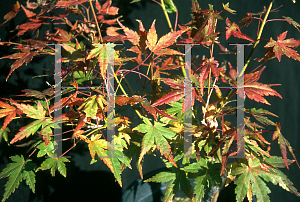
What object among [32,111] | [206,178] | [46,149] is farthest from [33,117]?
[206,178]

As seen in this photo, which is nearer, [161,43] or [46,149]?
[161,43]

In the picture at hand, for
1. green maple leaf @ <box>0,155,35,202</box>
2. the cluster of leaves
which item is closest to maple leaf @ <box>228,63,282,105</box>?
the cluster of leaves

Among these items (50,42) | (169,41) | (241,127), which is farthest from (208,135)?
(50,42)

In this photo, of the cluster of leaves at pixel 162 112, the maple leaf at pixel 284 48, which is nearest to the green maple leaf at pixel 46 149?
the cluster of leaves at pixel 162 112

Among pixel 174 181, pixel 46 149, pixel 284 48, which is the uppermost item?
pixel 284 48

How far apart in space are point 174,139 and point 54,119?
0.36 m

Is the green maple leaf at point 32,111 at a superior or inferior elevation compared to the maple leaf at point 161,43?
inferior

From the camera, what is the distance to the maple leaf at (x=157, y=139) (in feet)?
1.91

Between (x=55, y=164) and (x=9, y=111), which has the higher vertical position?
(x=9, y=111)

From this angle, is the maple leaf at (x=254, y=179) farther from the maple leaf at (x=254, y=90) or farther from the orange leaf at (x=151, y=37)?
the orange leaf at (x=151, y=37)

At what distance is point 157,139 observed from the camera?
60cm

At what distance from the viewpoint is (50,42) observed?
0.72m

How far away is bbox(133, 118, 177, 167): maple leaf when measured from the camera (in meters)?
0.58

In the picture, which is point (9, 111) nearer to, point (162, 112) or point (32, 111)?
point (32, 111)
